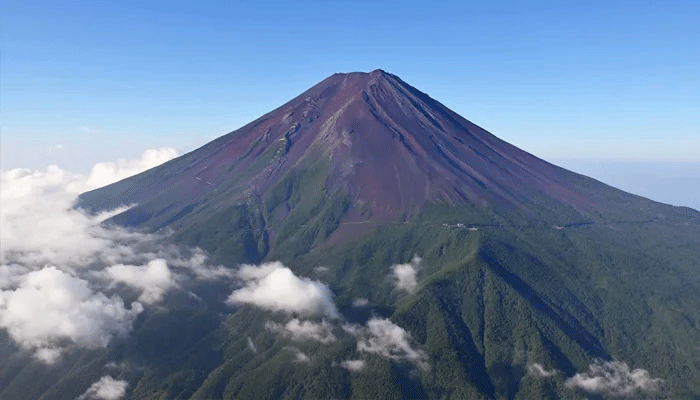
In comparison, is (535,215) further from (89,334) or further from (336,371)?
(89,334)

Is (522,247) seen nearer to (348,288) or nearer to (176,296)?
(348,288)

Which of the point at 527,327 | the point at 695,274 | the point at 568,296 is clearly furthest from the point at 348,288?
the point at 695,274

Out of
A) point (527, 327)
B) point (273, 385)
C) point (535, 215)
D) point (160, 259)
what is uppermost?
point (535, 215)

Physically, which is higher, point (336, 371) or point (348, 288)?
point (348, 288)

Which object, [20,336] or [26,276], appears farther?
[26,276]

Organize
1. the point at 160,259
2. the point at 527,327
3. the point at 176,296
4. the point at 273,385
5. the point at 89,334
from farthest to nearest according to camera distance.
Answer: the point at 160,259 < the point at 176,296 < the point at 89,334 < the point at 527,327 < the point at 273,385

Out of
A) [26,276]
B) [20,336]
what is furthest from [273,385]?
[26,276]

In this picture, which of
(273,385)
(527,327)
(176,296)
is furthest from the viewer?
(176,296)
